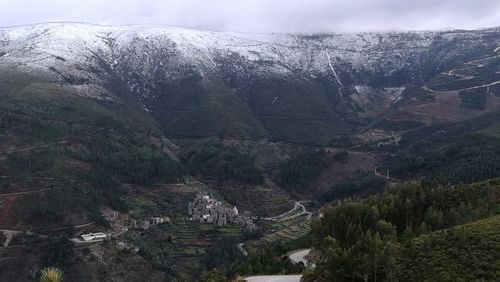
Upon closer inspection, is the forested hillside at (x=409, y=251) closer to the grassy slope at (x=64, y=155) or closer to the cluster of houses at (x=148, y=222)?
the cluster of houses at (x=148, y=222)

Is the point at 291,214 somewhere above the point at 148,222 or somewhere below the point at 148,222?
below

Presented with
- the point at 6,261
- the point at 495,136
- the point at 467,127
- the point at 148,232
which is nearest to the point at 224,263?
the point at 148,232

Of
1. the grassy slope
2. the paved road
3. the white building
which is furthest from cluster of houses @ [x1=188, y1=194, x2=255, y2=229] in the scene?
the paved road

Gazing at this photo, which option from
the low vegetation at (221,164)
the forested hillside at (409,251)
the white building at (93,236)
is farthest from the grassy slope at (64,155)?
the forested hillside at (409,251)

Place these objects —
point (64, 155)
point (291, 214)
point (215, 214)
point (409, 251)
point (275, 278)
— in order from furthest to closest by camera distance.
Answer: point (291, 214) → point (64, 155) → point (215, 214) → point (275, 278) → point (409, 251)

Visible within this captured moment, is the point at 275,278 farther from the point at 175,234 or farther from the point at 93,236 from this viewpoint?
the point at 175,234

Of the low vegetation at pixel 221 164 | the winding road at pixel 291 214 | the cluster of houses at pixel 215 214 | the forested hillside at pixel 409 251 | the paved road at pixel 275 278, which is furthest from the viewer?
the low vegetation at pixel 221 164

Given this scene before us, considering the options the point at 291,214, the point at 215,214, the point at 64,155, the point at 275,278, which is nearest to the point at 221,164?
the point at 291,214
